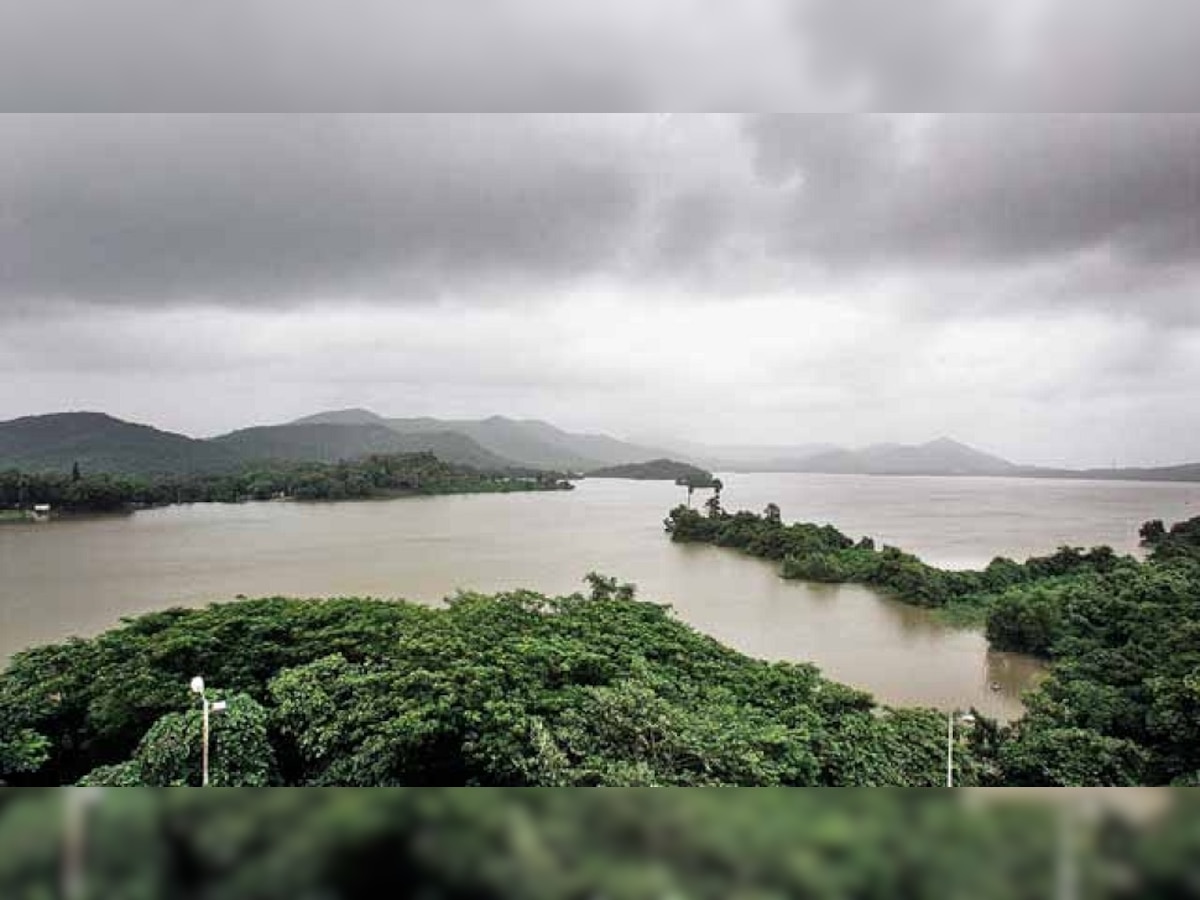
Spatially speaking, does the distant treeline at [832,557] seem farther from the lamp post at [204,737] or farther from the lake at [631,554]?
the lamp post at [204,737]

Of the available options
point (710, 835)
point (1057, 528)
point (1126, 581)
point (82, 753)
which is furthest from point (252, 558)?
point (1126, 581)

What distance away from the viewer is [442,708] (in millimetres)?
2615

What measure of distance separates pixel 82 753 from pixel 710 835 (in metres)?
2.86

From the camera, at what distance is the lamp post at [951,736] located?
2.71 meters

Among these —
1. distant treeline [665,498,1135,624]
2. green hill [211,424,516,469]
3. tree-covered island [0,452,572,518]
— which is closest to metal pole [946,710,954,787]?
distant treeline [665,498,1135,624]

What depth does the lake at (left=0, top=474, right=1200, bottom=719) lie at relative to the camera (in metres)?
3.10

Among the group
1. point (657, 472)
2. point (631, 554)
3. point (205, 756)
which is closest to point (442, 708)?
point (205, 756)

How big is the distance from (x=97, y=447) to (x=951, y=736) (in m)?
3.74

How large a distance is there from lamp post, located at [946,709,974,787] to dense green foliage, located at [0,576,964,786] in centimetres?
3

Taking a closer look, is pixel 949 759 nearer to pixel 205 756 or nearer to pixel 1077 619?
pixel 1077 619

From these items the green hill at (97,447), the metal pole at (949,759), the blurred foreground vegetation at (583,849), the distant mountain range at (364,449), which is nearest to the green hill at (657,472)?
the distant mountain range at (364,449)

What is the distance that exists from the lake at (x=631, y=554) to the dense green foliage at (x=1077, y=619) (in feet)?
0.31

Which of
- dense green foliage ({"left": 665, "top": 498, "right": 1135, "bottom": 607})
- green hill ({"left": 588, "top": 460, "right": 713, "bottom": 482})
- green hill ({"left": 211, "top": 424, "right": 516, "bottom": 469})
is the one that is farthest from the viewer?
dense green foliage ({"left": 665, "top": 498, "right": 1135, "bottom": 607})

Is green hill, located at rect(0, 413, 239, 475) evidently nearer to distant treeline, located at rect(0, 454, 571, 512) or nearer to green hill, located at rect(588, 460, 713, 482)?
distant treeline, located at rect(0, 454, 571, 512)
